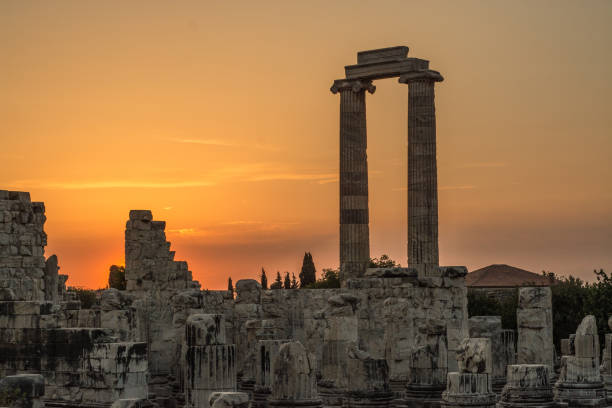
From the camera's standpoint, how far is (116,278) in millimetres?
64500

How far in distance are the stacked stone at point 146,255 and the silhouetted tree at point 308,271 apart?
51936 mm

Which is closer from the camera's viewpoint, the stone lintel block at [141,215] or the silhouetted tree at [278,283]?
the stone lintel block at [141,215]

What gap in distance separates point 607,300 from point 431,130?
9.34 m

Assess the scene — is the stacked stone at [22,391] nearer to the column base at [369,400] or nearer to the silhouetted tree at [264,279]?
the column base at [369,400]

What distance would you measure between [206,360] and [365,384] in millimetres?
4750

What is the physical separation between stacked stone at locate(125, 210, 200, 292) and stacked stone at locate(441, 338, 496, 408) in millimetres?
14075

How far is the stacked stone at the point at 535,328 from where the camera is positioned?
→ 88.3 feet

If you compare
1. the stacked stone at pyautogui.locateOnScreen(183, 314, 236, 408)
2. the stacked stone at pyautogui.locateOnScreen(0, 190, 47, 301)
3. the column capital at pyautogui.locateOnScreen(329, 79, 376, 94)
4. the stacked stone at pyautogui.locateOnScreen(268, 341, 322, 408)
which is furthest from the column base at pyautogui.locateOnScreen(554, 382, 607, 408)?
the column capital at pyautogui.locateOnScreen(329, 79, 376, 94)

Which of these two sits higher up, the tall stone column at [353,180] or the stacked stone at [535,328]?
the tall stone column at [353,180]

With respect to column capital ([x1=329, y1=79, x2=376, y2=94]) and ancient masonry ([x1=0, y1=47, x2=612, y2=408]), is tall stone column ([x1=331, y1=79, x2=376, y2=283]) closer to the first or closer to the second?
column capital ([x1=329, y1=79, x2=376, y2=94])

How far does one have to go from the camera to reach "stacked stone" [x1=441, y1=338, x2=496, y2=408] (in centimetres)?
2219

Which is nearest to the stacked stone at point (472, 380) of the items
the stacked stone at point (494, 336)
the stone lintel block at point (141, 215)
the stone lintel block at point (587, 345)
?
the stone lintel block at point (587, 345)

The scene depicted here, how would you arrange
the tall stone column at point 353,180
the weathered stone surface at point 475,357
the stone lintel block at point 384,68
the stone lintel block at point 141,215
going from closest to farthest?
the weathered stone surface at point 475,357, the stone lintel block at point 141,215, the stone lintel block at point 384,68, the tall stone column at point 353,180

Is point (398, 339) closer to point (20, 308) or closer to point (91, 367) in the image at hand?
point (91, 367)
